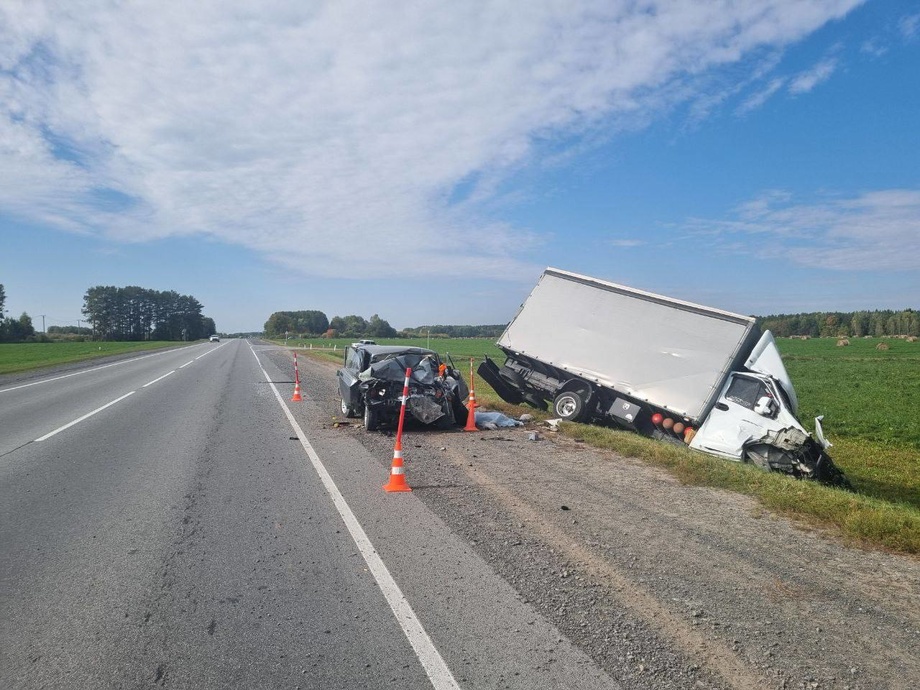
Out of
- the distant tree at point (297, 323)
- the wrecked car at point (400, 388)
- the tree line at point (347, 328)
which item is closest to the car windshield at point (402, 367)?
the wrecked car at point (400, 388)

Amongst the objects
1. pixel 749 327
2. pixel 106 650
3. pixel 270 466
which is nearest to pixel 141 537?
pixel 106 650

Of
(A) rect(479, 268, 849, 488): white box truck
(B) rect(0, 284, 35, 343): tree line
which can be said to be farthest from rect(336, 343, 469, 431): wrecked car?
(B) rect(0, 284, 35, 343): tree line

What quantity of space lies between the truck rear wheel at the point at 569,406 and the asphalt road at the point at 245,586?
6270mm

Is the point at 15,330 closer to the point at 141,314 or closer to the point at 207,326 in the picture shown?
the point at 141,314

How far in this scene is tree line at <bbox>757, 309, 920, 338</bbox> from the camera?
103688 mm

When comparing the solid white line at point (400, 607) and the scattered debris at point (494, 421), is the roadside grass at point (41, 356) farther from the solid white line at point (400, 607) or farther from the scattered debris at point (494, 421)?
the solid white line at point (400, 607)

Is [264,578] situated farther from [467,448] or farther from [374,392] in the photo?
[374,392]

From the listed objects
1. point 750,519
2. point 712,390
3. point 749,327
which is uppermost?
point 749,327

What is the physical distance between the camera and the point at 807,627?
12.9 feet

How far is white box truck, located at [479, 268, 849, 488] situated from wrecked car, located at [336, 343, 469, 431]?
10.2 ft

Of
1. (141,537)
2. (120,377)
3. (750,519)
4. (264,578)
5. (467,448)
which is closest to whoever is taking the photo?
(264,578)

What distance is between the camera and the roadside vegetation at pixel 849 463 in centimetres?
607

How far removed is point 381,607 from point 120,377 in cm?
2430

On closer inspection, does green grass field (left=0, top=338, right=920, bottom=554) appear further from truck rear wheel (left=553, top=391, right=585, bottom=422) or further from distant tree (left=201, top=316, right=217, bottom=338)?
distant tree (left=201, top=316, right=217, bottom=338)
